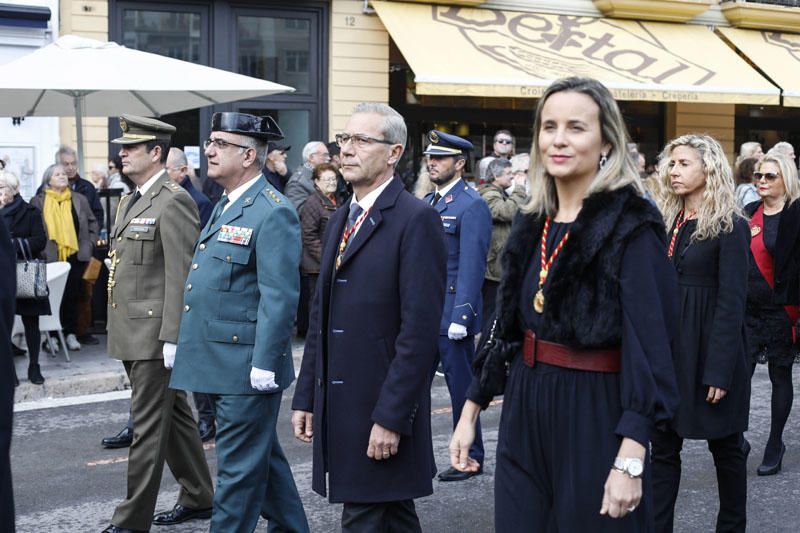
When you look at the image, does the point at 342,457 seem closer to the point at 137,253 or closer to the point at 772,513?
the point at 137,253

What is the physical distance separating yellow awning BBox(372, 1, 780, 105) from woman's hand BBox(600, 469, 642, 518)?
36.7 ft

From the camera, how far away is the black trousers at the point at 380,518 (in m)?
3.99

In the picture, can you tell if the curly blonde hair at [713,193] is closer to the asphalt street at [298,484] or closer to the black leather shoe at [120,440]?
the asphalt street at [298,484]

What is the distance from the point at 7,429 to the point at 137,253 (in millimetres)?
2677

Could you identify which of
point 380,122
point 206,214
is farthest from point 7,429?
point 206,214

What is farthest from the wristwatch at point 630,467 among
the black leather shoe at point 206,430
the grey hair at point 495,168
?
the grey hair at point 495,168

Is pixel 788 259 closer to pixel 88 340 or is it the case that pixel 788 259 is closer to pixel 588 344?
pixel 588 344

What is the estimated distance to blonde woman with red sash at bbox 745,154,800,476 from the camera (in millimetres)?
6582

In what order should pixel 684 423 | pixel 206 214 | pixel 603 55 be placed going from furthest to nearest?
pixel 603 55
pixel 206 214
pixel 684 423

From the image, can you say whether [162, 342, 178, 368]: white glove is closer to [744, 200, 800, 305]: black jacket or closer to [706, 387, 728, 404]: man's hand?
[706, 387, 728, 404]: man's hand

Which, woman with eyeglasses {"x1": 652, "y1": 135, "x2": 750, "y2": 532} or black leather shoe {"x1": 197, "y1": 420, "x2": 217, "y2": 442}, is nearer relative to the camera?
woman with eyeglasses {"x1": 652, "y1": 135, "x2": 750, "y2": 532}

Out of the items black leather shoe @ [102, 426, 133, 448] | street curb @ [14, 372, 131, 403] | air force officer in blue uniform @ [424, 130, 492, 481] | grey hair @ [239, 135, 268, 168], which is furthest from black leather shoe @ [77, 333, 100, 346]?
grey hair @ [239, 135, 268, 168]

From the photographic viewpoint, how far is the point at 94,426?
310 inches

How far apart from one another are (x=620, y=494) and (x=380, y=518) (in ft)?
4.31
